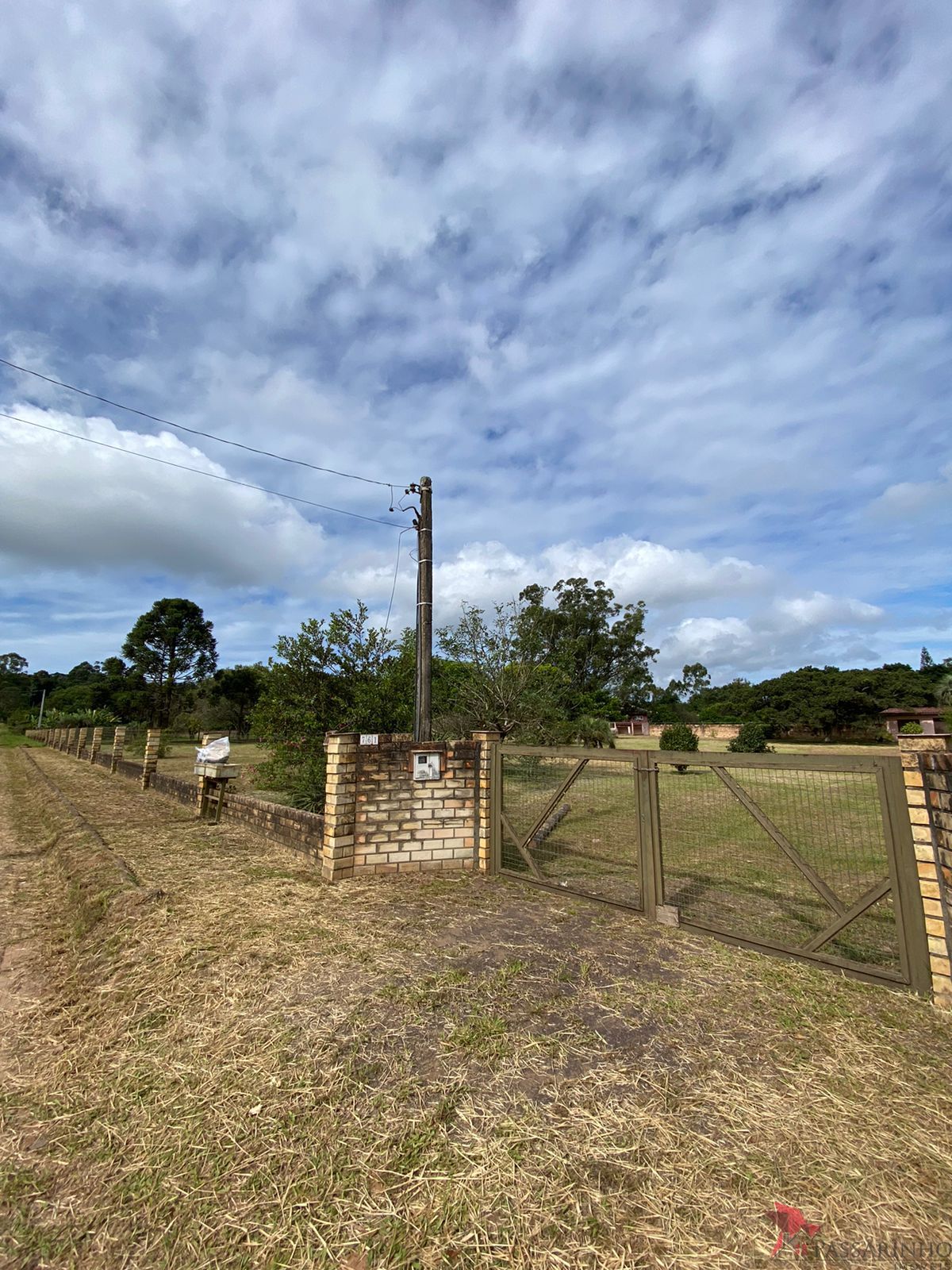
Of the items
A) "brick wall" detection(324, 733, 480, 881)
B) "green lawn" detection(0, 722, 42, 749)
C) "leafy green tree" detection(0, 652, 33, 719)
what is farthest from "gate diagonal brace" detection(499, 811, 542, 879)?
"leafy green tree" detection(0, 652, 33, 719)

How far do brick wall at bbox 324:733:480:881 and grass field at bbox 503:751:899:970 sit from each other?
0.49 m

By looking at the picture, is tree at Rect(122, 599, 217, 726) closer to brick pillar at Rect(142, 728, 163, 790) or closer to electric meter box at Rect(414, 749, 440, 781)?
brick pillar at Rect(142, 728, 163, 790)

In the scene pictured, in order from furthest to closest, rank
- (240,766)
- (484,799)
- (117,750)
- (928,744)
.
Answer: (117,750), (240,766), (484,799), (928,744)

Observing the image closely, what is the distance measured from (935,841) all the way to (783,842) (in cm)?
81

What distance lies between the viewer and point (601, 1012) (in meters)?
2.88

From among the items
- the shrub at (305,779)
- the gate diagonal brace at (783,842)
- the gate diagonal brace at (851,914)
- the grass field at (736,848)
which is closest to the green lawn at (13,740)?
the shrub at (305,779)

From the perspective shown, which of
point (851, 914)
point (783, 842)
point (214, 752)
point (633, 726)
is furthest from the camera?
point (633, 726)

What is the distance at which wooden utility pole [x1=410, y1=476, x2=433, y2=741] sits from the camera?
6828mm

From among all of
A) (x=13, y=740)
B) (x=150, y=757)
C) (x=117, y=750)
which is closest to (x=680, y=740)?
(x=150, y=757)

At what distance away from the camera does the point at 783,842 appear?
368 cm

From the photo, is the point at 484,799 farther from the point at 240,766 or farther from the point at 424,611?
the point at 240,766

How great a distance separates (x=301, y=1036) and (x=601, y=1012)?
58.2 inches

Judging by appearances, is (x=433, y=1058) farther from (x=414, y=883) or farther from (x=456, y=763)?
(x=456, y=763)

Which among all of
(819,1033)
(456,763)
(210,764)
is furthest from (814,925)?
(210,764)
